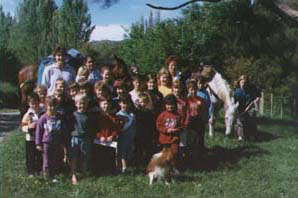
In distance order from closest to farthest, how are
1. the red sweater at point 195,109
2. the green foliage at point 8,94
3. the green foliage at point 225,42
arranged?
1. the red sweater at point 195,109
2. the green foliage at point 8,94
3. the green foliage at point 225,42

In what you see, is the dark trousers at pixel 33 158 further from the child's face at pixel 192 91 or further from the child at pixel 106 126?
the child's face at pixel 192 91

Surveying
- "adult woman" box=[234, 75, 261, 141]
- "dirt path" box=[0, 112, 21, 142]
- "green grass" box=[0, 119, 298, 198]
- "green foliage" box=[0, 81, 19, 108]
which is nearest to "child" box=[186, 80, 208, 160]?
"green grass" box=[0, 119, 298, 198]

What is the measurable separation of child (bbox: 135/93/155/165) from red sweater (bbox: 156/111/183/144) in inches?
10.7

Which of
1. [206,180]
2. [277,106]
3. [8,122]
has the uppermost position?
[277,106]

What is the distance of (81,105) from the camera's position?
19.1 feet

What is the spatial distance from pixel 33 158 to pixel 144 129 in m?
1.27

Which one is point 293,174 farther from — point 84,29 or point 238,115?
point 84,29

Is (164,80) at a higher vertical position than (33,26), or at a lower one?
lower

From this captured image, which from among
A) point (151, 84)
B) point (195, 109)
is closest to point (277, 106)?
point (195, 109)

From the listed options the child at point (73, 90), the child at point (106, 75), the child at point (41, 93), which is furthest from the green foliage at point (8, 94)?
the child at point (73, 90)

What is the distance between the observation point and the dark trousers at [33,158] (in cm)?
609

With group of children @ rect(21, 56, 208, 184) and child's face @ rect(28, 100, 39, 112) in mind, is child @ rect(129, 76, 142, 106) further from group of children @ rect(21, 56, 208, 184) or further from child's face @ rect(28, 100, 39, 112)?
child's face @ rect(28, 100, 39, 112)

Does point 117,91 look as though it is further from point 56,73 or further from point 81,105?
point 56,73

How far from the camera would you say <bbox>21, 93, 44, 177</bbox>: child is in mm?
5914
